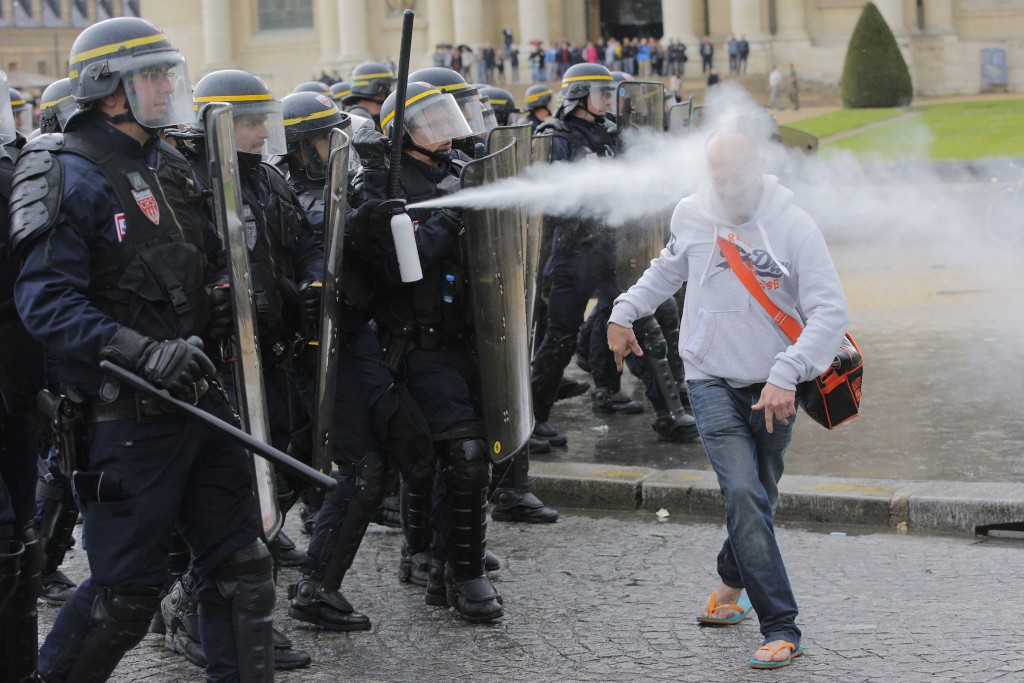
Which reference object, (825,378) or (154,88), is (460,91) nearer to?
(825,378)

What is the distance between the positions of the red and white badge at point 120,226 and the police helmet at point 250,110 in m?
1.26

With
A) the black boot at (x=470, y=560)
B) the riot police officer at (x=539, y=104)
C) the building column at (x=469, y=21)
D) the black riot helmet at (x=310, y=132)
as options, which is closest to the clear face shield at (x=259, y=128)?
the black riot helmet at (x=310, y=132)

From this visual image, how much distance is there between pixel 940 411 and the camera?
305 inches

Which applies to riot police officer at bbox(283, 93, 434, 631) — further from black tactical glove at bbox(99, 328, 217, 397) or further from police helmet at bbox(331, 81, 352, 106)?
police helmet at bbox(331, 81, 352, 106)

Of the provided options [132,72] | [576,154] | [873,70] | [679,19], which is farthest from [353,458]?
[679,19]

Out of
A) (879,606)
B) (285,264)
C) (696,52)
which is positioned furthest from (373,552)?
(696,52)

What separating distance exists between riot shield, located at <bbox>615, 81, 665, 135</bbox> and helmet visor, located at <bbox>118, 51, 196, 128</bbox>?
13.4 feet

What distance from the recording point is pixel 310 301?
15.9ft

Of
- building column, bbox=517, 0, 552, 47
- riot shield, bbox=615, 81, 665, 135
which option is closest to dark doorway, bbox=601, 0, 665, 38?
building column, bbox=517, 0, 552, 47

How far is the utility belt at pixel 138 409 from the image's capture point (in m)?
3.66

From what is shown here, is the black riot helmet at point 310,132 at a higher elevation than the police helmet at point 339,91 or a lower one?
lower

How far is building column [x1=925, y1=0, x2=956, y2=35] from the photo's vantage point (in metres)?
41.3

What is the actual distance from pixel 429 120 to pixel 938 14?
1555 inches

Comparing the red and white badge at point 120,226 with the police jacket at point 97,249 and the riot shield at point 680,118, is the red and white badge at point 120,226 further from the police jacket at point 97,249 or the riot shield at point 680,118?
the riot shield at point 680,118
